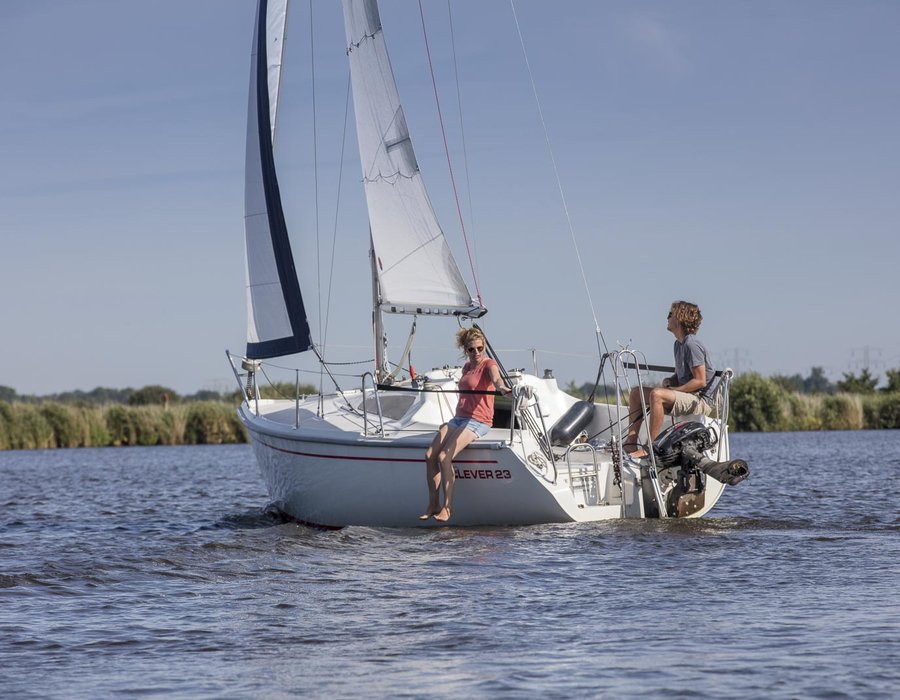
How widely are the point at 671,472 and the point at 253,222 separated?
5.75 metres

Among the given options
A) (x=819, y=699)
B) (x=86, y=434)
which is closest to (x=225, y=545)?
(x=819, y=699)

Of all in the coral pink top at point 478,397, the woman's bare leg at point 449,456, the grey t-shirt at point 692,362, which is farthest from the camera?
the grey t-shirt at point 692,362

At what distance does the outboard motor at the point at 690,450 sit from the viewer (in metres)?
10.6

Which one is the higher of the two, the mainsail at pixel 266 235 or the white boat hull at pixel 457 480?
the mainsail at pixel 266 235

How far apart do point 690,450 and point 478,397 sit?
1.97 m

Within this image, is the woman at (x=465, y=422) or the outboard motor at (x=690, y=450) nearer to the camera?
the woman at (x=465, y=422)

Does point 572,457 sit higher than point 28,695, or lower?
higher

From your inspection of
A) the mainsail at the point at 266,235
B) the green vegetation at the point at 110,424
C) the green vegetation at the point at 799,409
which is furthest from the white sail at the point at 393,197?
→ the green vegetation at the point at 799,409

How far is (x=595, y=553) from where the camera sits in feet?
31.0

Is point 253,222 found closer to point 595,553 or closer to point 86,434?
point 595,553

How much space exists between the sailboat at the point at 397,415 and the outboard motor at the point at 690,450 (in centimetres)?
1

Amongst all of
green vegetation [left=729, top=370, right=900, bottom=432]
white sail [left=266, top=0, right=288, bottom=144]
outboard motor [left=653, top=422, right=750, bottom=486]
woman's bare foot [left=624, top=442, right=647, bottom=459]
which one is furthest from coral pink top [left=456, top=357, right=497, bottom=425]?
green vegetation [left=729, top=370, right=900, bottom=432]

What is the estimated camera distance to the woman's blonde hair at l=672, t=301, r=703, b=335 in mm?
11188

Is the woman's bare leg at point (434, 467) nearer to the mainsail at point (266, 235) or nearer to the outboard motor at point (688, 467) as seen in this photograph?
the outboard motor at point (688, 467)
